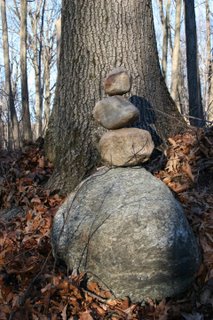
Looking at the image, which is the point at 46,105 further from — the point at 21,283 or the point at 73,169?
the point at 21,283

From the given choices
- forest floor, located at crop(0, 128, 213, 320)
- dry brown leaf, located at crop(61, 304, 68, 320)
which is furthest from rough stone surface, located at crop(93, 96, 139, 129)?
dry brown leaf, located at crop(61, 304, 68, 320)

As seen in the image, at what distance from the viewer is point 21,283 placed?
121 inches

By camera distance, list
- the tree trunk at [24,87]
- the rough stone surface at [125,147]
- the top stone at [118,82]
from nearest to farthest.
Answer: the rough stone surface at [125,147]
the top stone at [118,82]
the tree trunk at [24,87]

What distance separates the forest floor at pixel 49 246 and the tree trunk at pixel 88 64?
37 cm

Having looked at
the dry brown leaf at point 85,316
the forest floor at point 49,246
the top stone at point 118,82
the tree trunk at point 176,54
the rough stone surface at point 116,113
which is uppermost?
the tree trunk at point 176,54

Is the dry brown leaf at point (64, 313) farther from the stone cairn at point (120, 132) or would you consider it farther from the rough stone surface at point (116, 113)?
the rough stone surface at point (116, 113)

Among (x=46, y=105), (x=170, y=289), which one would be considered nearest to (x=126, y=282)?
(x=170, y=289)

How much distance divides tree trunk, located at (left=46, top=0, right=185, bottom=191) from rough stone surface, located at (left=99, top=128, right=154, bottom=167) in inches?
34.1

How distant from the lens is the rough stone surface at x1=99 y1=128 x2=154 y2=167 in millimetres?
3328

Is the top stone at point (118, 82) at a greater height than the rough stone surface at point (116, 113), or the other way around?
the top stone at point (118, 82)

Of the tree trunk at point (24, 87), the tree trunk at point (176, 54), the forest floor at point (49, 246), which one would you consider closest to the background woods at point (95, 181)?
the forest floor at point (49, 246)

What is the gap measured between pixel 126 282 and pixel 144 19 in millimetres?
3166

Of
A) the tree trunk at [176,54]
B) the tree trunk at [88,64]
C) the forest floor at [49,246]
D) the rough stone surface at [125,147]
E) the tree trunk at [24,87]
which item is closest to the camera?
the forest floor at [49,246]

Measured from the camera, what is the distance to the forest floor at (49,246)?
2.80 m
